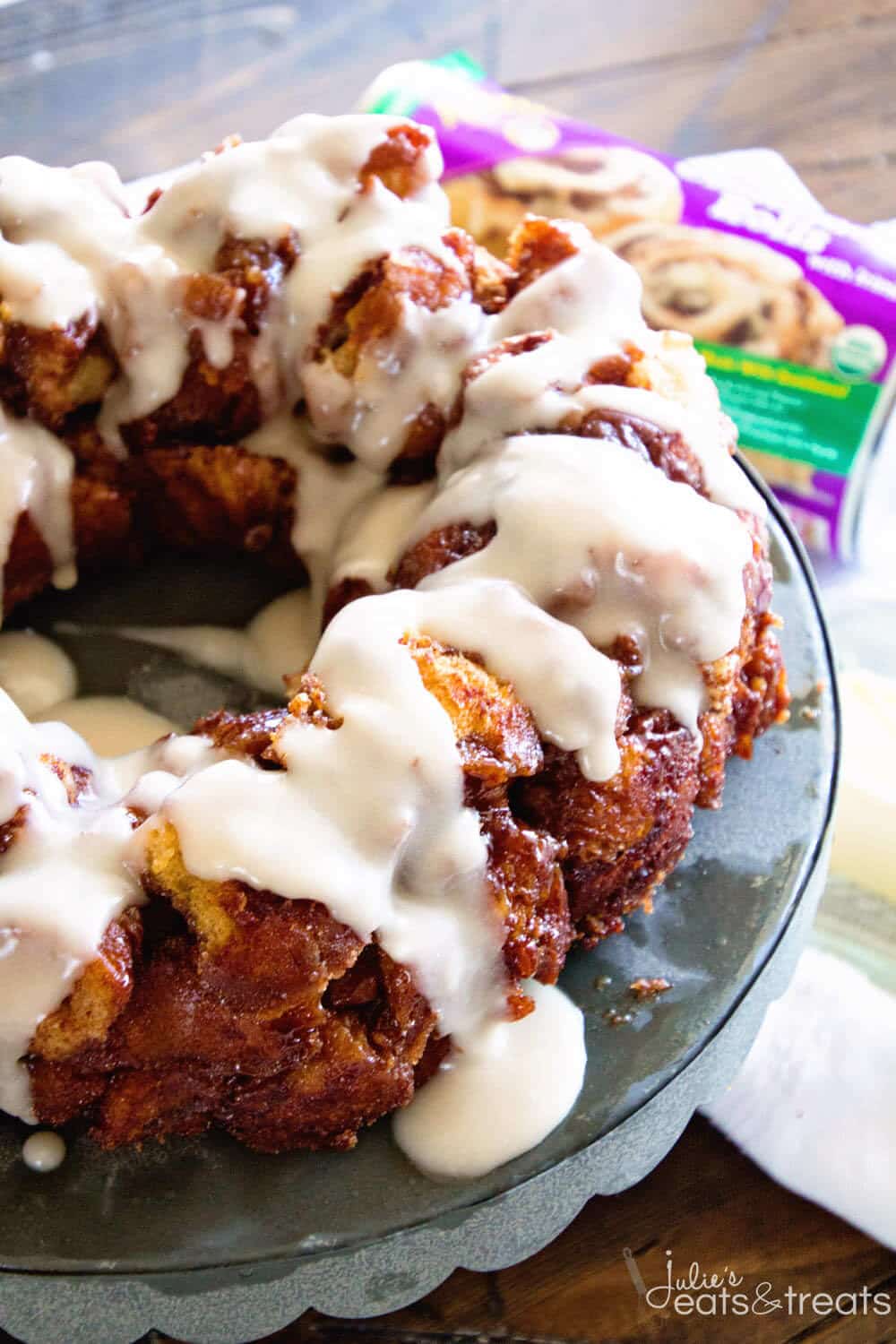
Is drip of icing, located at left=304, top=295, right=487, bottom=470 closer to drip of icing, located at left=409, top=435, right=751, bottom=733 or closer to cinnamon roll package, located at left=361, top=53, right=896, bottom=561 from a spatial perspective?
drip of icing, located at left=409, top=435, right=751, bottom=733

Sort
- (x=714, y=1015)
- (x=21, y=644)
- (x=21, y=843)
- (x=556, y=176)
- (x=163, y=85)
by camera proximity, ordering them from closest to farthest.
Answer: (x=21, y=843) < (x=714, y=1015) < (x=21, y=644) < (x=556, y=176) < (x=163, y=85)

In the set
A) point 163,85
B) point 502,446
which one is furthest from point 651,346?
point 163,85

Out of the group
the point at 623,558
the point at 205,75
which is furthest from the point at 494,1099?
the point at 205,75

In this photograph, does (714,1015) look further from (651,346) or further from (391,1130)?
(651,346)

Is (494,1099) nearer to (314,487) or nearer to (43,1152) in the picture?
(43,1152)

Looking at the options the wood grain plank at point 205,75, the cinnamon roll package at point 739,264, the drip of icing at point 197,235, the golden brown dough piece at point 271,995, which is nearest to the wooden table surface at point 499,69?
the wood grain plank at point 205,75

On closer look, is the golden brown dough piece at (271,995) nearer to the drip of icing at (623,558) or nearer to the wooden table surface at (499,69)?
the drip of icing at (623,558)
